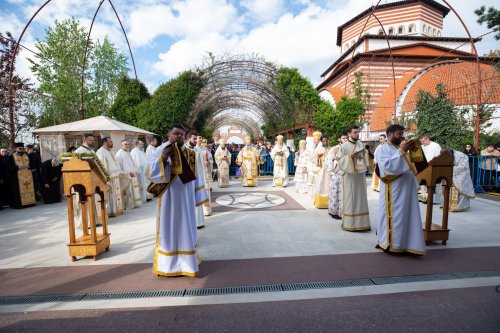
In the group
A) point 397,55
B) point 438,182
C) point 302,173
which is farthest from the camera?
point 397,55

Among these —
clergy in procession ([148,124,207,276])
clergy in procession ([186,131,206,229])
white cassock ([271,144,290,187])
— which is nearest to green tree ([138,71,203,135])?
white cassock ([271,144,290,187])

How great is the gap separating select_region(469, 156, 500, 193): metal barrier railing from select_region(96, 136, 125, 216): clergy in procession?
37.4ft

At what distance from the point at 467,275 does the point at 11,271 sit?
6165 millimetres

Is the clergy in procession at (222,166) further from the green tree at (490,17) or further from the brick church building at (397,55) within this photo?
the brick church building at (397,55)

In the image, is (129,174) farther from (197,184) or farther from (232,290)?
(232,290)

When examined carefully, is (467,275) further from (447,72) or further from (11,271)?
(447,72)

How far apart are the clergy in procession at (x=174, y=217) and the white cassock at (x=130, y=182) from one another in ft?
14.9

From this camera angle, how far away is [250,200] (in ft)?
A: 29.2

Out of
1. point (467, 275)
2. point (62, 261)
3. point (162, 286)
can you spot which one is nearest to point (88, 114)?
point (62, 261)

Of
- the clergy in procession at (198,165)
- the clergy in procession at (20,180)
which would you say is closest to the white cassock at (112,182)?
the clergy in procession at (198,165)

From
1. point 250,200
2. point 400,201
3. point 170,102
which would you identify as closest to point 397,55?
point 170,102

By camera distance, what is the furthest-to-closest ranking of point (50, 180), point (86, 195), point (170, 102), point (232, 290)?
point (170, 102) → point (50, 180) → point (86, 195) → point (232, 290)

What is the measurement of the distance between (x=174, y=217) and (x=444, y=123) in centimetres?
1266

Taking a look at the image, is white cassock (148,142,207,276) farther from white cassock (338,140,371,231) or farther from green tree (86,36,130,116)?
green tree (86,36,130,116)
